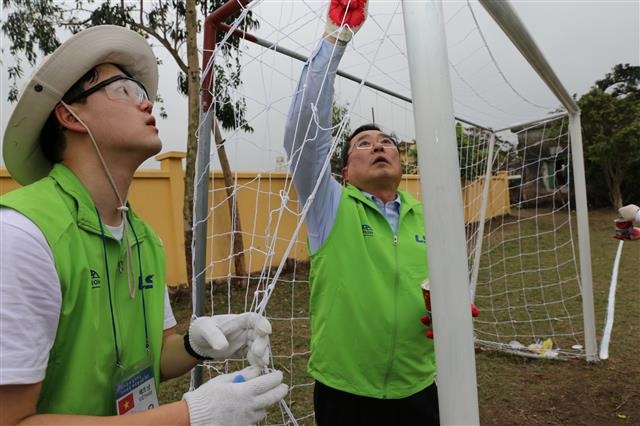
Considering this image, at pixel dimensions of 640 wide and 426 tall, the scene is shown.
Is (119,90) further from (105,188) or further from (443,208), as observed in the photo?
(443,208)

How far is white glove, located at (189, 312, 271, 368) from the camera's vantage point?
1.07 m

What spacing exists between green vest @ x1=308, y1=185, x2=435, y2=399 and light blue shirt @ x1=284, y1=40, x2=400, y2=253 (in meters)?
0.07

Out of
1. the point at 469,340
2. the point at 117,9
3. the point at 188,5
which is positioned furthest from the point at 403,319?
the point at 117,9

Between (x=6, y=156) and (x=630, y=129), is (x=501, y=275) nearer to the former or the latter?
(x=6, y=156)

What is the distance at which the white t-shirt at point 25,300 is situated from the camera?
741 mm

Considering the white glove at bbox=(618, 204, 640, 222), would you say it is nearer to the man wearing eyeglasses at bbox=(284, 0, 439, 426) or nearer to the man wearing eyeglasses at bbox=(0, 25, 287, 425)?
the man wearing eyeglasses at bbox=(284, 0, 439, 426)

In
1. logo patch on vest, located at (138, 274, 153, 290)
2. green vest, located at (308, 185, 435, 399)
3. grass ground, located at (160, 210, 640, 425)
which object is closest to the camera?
logo patch on vest, located at (138, 274, 153, 290)

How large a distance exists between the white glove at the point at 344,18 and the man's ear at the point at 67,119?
2.39 feet

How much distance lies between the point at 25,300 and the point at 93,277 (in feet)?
0.64

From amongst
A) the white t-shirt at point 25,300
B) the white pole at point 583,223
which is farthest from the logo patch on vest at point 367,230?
the white pole at point 583,223

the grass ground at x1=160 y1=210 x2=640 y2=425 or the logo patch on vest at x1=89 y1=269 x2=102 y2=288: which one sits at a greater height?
the logo patch on vest at x1=89 y1=269 x2=102 y2=288

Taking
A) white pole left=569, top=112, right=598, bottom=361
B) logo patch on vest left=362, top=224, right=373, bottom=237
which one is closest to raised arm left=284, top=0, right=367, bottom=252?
logo patch on vest left=362, top=224, right=373, bottom=237

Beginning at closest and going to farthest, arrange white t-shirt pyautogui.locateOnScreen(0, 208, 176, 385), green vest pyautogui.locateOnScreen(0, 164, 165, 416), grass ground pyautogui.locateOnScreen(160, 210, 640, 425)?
white t-shirt pyautogui.locateOnScreen(0, 208, 176, 385) < green vest pyautogui.locateOnScreen(0, 164, 165, 416) < grass ground pyautogui.locateOnScreen(160, 210, 640, 425)

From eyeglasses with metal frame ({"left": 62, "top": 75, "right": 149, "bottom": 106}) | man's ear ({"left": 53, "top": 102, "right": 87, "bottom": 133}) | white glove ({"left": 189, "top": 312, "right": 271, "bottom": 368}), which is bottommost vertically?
white glove ({"left": 189, "top": 312, "right": 271, "bottom": 368})
